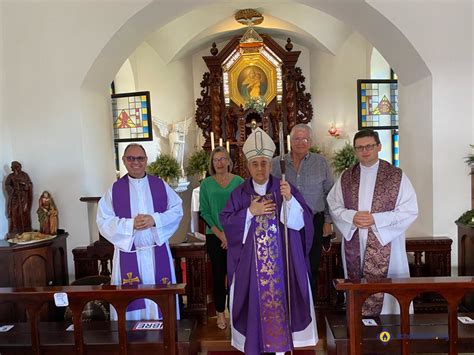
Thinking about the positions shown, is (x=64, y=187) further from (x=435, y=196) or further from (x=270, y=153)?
(x=435, y=196)

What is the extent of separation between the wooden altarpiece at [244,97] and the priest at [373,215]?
5.72 m

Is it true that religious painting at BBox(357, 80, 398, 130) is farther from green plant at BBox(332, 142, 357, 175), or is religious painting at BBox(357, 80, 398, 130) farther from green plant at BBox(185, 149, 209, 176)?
green plant at BBox(185, 149, 209, 176)

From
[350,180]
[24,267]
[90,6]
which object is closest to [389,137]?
[350,180]

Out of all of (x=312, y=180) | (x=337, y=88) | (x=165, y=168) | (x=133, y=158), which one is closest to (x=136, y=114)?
(x=133, y=158)

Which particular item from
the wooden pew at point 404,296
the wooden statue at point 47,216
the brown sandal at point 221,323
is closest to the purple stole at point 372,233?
the wooden pew at point 404,296

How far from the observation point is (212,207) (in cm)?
320

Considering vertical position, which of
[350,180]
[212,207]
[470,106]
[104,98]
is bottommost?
[212,207]

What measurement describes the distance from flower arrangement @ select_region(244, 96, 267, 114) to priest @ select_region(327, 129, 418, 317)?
19.0ft

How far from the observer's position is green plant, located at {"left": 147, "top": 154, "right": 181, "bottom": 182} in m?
7.63

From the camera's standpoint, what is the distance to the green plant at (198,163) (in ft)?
26.9

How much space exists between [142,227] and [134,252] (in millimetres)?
242

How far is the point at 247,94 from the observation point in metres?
8.79

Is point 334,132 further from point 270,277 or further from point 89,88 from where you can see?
point 270,277

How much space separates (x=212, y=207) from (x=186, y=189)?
5.25 metres
